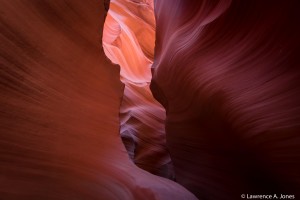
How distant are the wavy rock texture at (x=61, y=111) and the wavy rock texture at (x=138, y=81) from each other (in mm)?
1026

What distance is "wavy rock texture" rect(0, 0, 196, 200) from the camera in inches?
49.4

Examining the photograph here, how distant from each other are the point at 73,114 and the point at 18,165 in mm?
449

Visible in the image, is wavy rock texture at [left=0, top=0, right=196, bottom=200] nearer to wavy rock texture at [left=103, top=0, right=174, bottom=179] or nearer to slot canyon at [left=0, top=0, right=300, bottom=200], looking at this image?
slot canyon at [left=0, top=0, right=300, bottom=200]

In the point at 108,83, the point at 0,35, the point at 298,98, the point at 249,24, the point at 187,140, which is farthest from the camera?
the point at 187,140

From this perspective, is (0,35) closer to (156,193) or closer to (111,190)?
(111,190)

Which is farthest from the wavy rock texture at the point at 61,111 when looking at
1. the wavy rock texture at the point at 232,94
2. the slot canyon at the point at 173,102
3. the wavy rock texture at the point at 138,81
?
the wavy rock texture at the point at 138,81

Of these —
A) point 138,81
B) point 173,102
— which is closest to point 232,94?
point 173,102

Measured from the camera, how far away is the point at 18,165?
4.12 feet

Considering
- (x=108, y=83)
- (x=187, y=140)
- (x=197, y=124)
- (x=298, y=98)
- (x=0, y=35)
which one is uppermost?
(x=0, y=35)

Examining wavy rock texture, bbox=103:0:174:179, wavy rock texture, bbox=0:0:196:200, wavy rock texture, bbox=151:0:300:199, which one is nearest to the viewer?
wavy rock texture, bbox=0:0:196:200

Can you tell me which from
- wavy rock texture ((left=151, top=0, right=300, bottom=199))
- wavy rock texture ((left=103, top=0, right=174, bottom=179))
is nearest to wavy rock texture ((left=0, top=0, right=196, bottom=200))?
wavy rock texture ((left=151, top=0, right=300, bottom=199))

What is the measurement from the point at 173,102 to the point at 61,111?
115 centimetres

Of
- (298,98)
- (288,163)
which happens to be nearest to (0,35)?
(298,98)

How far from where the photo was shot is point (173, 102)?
2465 mm
